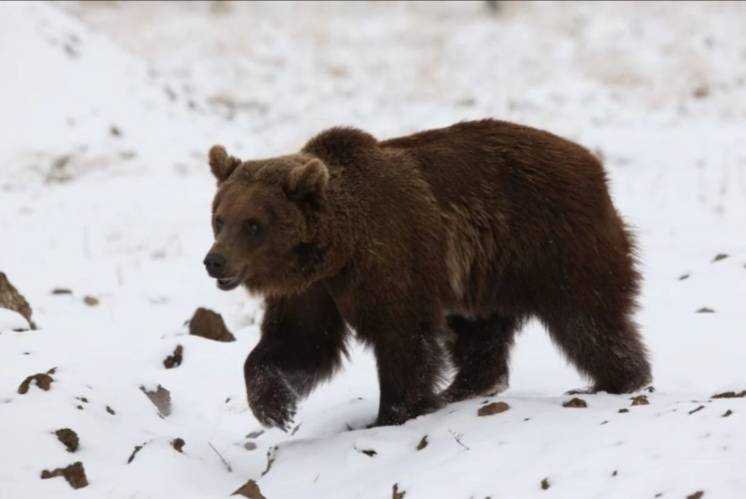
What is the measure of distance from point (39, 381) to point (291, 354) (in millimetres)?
1447

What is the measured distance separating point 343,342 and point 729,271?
356 centimetres

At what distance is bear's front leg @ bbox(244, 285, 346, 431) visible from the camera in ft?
20.3

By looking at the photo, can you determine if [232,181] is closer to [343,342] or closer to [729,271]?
[343,342]

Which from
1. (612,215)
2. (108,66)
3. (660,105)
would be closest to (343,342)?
(612,215)

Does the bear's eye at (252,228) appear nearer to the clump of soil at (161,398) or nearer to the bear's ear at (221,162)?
the bear's ear at (221,162)

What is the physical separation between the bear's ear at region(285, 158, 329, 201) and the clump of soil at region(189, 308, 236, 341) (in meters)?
2.25

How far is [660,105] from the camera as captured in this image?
61.2 ft

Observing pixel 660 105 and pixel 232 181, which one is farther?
pixel 660 105

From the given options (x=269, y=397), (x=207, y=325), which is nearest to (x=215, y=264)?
A: (x=269, y=397)

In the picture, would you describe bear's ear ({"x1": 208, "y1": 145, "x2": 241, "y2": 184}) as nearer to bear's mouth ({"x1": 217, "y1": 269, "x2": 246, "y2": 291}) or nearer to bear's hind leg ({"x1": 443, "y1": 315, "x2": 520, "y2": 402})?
bear's mouth ({"x1": 217, "y1": 269, "x2": 246, "y2": 291})

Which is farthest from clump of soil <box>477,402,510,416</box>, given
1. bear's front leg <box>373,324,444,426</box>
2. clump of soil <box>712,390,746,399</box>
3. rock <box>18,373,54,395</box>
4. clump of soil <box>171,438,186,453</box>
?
rock <box>18,373,54,395</box>

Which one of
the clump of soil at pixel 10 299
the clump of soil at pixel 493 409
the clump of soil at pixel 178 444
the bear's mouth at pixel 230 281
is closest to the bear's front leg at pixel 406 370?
the clump of soil at pixel 493 409

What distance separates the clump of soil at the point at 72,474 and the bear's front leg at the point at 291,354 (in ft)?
4.65

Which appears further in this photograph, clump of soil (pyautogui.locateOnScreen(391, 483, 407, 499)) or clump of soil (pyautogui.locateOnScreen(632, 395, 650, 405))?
clump of soil (pyautogui.locateOnScreen(632, 395, 650, 405))
